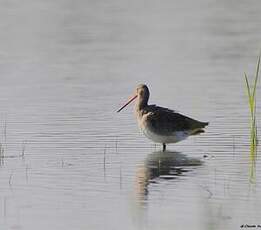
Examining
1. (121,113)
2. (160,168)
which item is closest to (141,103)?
(121,113)

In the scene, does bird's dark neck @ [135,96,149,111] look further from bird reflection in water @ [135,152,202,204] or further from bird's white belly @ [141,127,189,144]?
bird reflection in water @ [135,152,202,204]

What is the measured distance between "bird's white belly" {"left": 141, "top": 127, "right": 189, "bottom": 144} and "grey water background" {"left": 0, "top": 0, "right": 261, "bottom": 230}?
16 centimetres

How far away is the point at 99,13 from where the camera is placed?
2625 cm

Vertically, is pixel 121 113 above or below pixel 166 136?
above

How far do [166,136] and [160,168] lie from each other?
4.40ft

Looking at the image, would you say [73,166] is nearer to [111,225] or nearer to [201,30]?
[111,225]

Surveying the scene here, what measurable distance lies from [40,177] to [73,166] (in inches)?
25.0

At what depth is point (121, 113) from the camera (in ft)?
51.9

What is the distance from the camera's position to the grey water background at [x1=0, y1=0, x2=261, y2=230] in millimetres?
10195

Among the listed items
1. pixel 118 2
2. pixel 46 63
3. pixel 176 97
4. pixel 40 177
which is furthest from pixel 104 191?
pixel 118 2

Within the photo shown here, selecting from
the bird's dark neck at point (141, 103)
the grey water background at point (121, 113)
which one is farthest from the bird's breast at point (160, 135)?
the bird's dark neck at point (141, 103)

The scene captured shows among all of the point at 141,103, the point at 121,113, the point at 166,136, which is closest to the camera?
the point at 166,136

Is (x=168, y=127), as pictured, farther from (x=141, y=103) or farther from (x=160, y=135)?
(x=141, y=103)

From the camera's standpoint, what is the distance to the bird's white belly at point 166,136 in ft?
44.4
